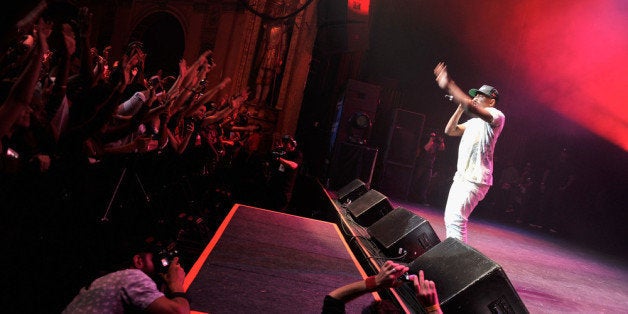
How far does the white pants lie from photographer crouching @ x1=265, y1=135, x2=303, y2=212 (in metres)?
3.36

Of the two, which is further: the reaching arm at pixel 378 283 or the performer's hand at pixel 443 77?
the performer's hand at pixel 443 77

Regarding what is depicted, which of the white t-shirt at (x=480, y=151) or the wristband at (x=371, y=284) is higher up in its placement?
the white t-shirt at (x=480, y=151)

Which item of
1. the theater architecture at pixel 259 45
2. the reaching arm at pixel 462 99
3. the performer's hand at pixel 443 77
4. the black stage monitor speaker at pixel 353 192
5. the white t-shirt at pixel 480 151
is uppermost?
the theater architecture at pixel 259 45

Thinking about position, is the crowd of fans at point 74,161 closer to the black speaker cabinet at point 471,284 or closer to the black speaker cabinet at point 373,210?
the black speaker cabinet at point 373,210

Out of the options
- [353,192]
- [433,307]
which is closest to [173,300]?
[433,307]

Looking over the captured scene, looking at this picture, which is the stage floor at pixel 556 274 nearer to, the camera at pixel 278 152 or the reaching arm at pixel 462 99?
the reaching arm at pixel 462 99

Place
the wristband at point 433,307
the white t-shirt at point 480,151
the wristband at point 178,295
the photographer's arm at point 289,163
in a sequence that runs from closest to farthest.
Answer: the wristband at point 433,307 → the wristband at point 178,295 → the white t-shirt at point 480,151 → the photographer's arm at point 289,163

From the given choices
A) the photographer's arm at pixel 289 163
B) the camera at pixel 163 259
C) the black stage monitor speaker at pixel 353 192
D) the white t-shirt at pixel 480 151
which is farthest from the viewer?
the photographer's arm at pixel 289 163

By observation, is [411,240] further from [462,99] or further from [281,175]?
[281,175]

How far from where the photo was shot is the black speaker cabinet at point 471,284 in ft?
7.08

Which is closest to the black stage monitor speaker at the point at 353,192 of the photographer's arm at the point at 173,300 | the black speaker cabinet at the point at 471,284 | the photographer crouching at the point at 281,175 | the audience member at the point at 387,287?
the photographer crouching at the point at 281,175

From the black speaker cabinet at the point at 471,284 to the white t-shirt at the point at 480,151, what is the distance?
917mm

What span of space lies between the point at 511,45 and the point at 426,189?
447 centimetres


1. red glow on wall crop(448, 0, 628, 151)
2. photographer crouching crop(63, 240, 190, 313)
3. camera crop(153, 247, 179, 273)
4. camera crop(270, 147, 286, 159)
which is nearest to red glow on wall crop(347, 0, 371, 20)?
red glow on wall crop(448, 0, 628, 151)
